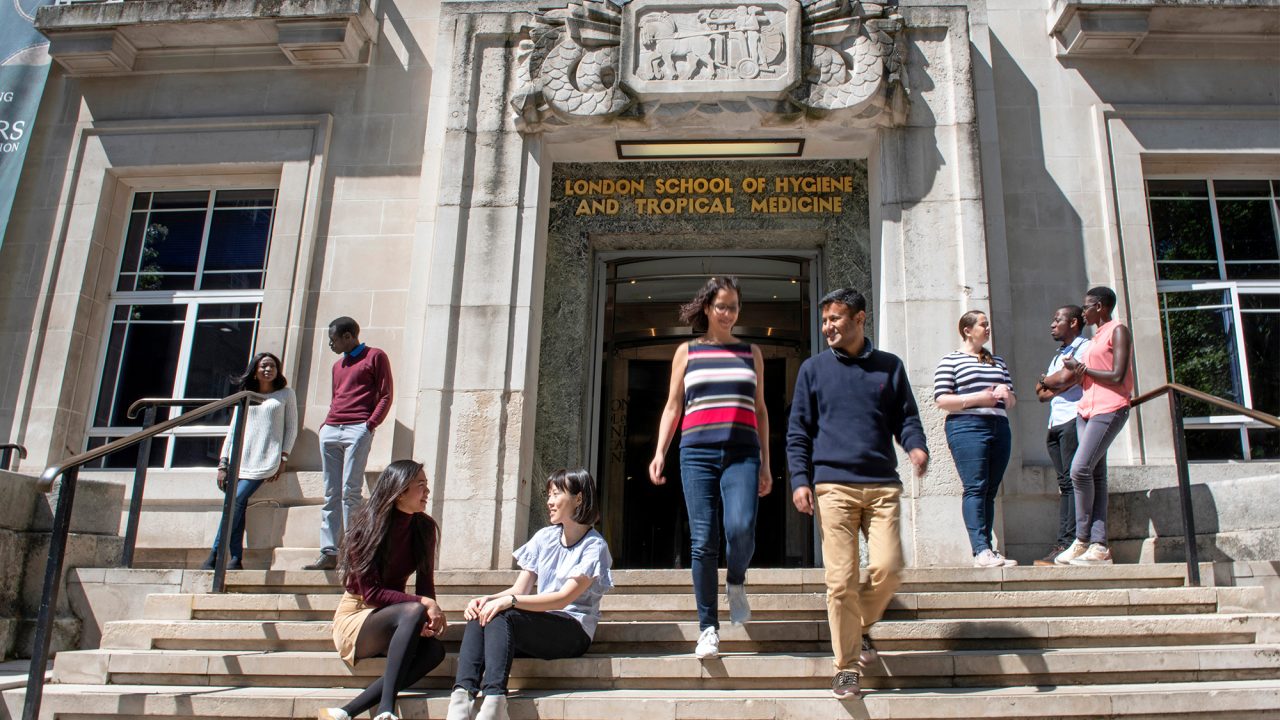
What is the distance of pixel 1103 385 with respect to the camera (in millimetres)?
6633

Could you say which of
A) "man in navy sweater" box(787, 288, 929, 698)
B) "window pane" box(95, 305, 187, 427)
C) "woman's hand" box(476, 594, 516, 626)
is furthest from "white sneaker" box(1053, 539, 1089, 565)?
"window pane" box(95, 305, 187, 427)

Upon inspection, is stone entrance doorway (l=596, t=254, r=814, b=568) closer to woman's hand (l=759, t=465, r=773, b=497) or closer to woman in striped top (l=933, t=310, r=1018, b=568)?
woman in striped top (l=933, t=310, r=1018, b=568)

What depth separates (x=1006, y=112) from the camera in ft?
30.2

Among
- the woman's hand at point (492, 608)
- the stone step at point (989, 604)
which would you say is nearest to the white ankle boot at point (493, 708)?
the woman's hand at point (492, 608)

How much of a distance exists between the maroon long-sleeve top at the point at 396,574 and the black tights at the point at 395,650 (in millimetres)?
77

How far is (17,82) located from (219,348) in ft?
11.6

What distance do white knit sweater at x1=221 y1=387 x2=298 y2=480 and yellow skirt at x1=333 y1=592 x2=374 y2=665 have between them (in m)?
3.03

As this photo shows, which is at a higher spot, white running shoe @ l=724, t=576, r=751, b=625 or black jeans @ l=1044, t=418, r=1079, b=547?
black jeans @ l=1044, t=418, r=1079, b=547

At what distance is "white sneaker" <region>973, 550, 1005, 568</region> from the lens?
630 cm

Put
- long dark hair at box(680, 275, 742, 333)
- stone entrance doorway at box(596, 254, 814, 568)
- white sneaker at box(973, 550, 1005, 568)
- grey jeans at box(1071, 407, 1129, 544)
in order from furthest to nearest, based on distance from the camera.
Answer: stone entrance doorway at box(596, 254, 814, 568)
grey jeans at box(1071, 407, 1129, 544)
white sneaker at box(973, 550, 1005, 568)
long dark hair at box(680, 275, 742, 333)

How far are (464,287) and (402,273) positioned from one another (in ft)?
3.93

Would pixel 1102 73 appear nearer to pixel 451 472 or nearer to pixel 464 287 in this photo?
pixel 464 287

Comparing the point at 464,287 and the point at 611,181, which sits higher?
the point at 611,181

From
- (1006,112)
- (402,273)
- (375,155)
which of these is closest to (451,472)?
(402,273)
